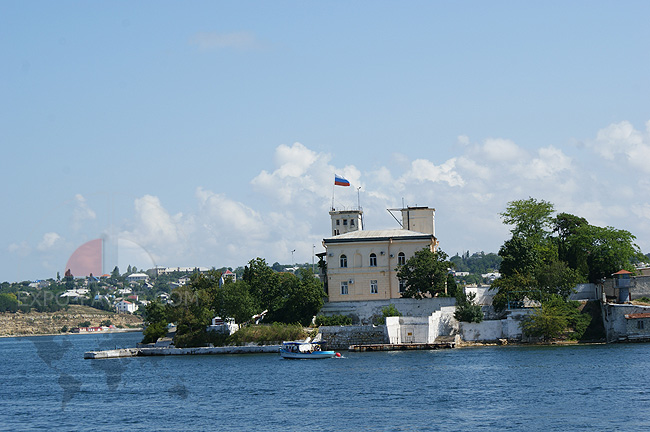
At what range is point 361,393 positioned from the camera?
45281 mm

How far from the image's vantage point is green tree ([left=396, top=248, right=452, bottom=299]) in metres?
73.9

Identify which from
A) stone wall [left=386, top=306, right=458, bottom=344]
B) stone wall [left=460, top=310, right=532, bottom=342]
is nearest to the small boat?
stone wall [left=386, top=306, right=458, bottom=344]

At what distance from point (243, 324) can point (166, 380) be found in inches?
805

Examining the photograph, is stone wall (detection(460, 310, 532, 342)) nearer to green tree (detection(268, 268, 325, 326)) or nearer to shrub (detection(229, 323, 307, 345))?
green tree (detection(268, 268, 325, 326))

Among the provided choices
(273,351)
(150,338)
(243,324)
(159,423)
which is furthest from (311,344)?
(159,423)

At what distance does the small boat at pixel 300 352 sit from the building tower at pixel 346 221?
30863mm

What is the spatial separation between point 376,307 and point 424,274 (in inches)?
209

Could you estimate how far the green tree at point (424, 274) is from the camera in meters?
73.9

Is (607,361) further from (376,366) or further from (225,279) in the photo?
(225,279)

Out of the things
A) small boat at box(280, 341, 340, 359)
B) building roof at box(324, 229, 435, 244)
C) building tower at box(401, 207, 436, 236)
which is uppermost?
building tower at box(401, 207, 436, 236)

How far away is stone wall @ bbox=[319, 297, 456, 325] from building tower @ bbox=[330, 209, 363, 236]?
71.7ft

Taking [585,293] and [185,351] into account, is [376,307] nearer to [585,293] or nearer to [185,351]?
[185,351]

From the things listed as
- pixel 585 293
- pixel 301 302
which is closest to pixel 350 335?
pixel 301 302

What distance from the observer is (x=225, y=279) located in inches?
3371
